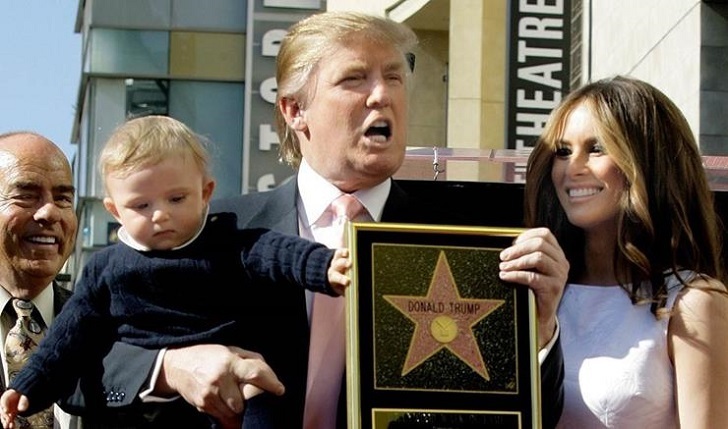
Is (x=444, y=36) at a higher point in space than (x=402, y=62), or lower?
higher

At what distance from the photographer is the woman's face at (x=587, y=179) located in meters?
5.41

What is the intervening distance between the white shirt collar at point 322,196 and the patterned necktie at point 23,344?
121 centimetres

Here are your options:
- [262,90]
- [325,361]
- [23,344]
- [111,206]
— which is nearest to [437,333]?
[325,361]

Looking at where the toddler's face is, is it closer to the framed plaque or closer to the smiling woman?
the framed plaque

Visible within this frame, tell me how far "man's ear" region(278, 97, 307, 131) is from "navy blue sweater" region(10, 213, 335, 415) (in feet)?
1.58

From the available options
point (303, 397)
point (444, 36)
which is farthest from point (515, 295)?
point (444, 36)

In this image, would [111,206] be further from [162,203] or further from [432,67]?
[432,67]

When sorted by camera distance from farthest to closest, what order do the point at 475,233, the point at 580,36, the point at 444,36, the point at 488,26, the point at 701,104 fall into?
1. the point at 444,36
2. the point at 488,26
3. the point at 580,36
4. the point at 701,104
5. the point at 475,233

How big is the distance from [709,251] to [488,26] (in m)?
17.5

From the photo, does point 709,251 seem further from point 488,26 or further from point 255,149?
point 255,149

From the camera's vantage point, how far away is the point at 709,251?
18.0 feet

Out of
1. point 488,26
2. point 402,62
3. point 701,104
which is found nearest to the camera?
point 402,62

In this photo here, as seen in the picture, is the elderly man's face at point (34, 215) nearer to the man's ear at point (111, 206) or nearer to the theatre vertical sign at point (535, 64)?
the man's ear at point (111, 206)

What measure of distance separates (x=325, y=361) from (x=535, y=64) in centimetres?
1504
